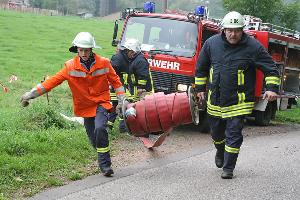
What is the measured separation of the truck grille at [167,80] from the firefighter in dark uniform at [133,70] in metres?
1.70

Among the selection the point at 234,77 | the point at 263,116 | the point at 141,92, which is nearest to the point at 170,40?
the point at 141,92

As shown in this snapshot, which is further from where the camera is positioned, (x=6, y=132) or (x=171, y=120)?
(x=6, y=132)

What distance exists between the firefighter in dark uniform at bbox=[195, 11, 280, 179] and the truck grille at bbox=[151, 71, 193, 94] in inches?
160

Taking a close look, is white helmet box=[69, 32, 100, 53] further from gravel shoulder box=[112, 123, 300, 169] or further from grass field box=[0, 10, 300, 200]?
gravel shoulder box=[112, 123, 300, 169]

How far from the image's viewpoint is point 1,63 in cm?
2456

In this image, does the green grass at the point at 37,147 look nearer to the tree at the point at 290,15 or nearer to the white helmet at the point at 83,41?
the white helmet at the point at 83,41

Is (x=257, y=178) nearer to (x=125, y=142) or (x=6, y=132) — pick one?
(x=125, y=142)

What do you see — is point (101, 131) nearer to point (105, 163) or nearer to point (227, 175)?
point (105, 163)

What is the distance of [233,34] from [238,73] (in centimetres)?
45

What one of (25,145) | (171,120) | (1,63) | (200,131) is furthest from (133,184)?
(1,63)

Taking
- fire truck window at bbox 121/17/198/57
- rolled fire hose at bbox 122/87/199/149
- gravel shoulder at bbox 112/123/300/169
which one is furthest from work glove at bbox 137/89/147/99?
fire truck window at bbox 121/17/198/57

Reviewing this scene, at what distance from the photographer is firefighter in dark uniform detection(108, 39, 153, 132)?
28.6 feet

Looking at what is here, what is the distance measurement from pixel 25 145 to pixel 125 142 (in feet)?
6.66

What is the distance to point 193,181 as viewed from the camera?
6.20 metres
